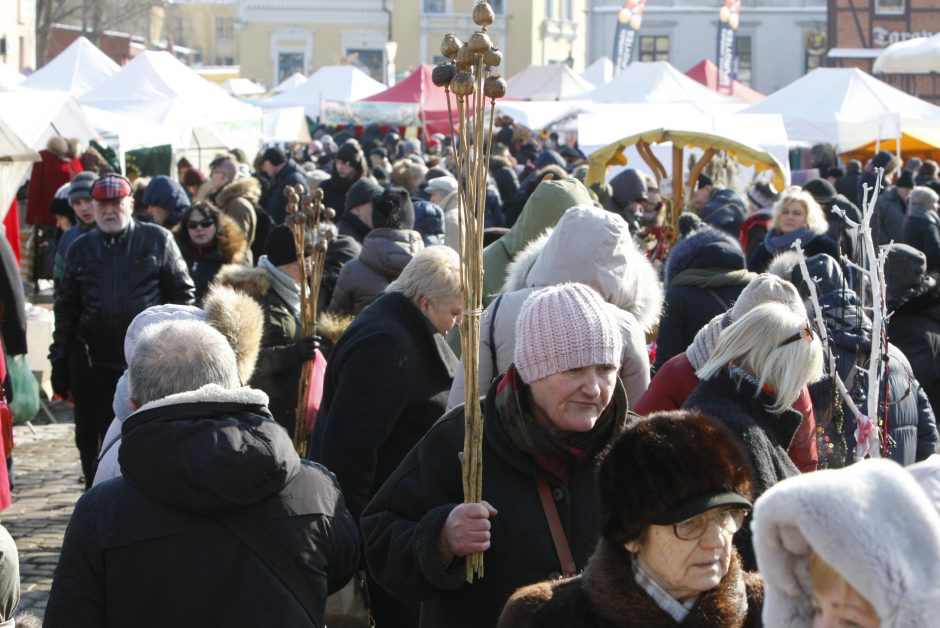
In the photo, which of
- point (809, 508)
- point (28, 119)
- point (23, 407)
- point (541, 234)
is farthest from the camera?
point (28, 119)

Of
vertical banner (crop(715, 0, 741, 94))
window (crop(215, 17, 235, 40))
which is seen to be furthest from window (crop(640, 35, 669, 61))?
window (crop(215, 17, 235, 40))

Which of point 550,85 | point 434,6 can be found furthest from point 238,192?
point 434,6

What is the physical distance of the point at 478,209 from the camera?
10.3 feet

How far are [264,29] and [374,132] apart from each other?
49925mm

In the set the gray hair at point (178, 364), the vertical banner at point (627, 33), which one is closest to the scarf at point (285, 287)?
the gray hair at point (178, 364)

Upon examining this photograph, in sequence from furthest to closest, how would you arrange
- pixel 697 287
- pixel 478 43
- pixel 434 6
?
pixel 434 6, pixel 697 287, pixel 478 43

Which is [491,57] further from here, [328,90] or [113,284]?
[328,90]

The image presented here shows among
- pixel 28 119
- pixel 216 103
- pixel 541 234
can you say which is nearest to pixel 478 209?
pixel 541 234

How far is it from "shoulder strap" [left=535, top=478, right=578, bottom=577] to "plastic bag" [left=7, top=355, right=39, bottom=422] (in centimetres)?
565

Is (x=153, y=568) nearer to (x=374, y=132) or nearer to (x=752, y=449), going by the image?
(x=752, y=449)

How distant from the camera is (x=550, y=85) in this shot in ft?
108

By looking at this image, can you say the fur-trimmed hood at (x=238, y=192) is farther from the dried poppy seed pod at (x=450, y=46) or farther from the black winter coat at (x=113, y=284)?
→ the dried poppy seed pod at (x=450, y=46)

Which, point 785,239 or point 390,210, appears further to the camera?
point 785,239

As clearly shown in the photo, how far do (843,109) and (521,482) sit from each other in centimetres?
1636
